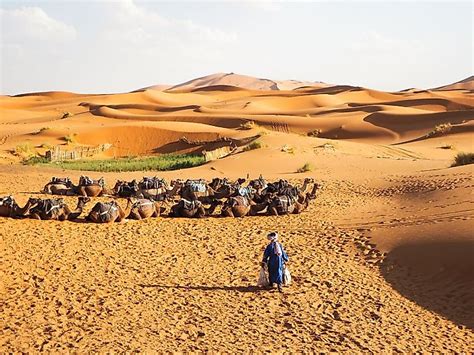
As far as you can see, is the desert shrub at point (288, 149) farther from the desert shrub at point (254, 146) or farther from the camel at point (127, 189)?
the camel at point (127, 189)

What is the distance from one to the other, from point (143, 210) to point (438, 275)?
7006 millimetres

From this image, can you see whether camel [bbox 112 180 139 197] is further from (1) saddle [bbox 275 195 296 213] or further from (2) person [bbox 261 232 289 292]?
(2) person [bbox 261 232 289 292]

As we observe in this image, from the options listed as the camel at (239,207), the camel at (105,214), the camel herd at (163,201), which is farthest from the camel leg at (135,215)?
the camel at (239,207)

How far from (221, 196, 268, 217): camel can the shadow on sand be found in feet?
14.6

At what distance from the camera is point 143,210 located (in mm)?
13477

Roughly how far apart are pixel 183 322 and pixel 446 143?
95.8 ft

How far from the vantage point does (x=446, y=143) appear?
33.3 meters

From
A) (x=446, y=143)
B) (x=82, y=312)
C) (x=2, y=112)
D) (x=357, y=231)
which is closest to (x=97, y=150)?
(x=446, y=143)

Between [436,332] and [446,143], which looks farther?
[446,143]

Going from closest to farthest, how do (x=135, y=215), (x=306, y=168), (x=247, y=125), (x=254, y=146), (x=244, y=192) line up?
1. (x=135, y=215)
2. (x=244, y=192)
3. (x=306, y=168)
4. (x=254, y=146)
5. (x=247, y=125)

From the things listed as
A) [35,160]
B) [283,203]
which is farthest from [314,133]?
[283,203]

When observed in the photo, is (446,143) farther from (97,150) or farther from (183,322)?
(183,322)

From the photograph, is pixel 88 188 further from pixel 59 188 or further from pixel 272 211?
pixel 272 211

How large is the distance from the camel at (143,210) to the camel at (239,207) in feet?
5.52
